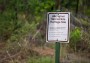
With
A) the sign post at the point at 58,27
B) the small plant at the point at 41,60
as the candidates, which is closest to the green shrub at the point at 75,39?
the small plant at the point at 41,60

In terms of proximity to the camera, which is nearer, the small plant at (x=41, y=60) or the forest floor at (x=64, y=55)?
the small plant at (x=41, y=60)

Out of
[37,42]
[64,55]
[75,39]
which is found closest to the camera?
[64,55]

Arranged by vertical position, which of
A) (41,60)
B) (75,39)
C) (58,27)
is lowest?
(41,60)

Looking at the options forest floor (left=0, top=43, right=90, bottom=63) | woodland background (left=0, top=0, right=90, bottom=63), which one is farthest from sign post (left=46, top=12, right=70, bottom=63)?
forest floor (left=0, top=43, right=90, bottom=63)

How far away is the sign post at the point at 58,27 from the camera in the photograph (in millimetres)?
3955

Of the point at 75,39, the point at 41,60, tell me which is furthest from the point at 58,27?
the point at 75,39

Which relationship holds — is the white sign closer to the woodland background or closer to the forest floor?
the woodland background

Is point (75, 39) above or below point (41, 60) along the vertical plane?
above

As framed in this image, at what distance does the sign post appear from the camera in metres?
3.96

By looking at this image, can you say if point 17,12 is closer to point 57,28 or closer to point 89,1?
point 89,1

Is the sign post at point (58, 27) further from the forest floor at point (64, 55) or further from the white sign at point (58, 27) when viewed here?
the forest floor at point (64, 55)

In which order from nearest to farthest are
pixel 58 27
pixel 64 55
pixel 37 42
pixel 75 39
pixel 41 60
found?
pixel 58 27 → pixel 41 60 → pixel 64 55 → pixel 75 39 → pixel 37 42

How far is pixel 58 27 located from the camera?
3982 mm

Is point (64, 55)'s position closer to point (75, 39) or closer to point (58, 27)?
point (75, 39)
